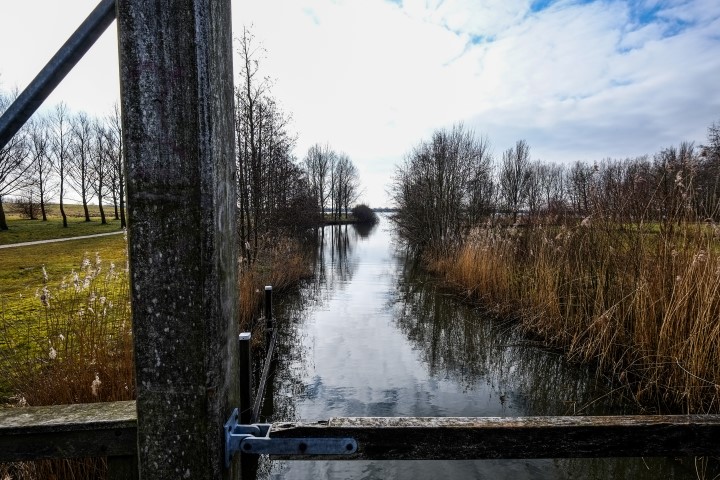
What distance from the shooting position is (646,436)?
39.2 inches

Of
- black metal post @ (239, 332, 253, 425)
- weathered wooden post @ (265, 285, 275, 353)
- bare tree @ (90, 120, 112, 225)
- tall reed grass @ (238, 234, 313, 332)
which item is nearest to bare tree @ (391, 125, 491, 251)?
tall reed grass @ (238, 234, 313, 332)

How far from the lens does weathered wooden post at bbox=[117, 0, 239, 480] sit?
81 centimetres

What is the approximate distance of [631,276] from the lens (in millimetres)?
5008

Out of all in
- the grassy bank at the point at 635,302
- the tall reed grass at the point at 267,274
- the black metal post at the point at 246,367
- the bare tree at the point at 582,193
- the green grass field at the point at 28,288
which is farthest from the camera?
the tall reed grass at the point at 267,274

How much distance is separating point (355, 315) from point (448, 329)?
92.3 inches

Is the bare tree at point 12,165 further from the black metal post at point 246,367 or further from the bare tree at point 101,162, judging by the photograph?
the black metal post at point 246,367

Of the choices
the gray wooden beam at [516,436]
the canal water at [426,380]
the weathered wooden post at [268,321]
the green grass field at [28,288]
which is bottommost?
the canal water at [426,380]

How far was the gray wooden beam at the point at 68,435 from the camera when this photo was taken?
0.96m

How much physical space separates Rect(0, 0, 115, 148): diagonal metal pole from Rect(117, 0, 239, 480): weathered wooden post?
113 mm

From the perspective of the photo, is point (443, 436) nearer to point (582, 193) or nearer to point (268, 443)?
point (268, 443)

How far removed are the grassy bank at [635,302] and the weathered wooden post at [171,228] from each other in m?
4.35

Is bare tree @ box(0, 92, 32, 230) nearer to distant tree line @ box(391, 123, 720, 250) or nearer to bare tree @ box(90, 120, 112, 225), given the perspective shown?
bare tree @ box(90, 120, 112, 225)

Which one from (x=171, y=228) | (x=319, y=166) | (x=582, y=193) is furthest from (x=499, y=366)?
(x=319, y=166)

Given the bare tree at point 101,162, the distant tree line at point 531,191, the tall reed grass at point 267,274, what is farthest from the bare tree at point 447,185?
the bare tree at point 101,162
